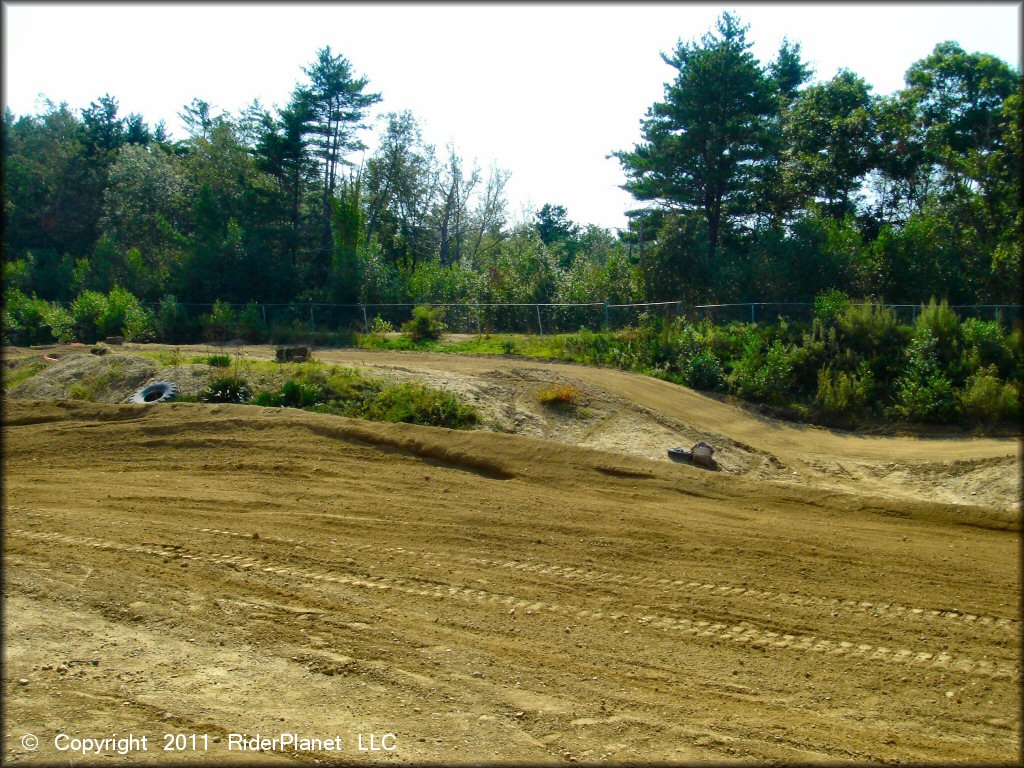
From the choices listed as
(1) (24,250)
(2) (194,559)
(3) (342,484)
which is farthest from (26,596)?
(1) (24,250)

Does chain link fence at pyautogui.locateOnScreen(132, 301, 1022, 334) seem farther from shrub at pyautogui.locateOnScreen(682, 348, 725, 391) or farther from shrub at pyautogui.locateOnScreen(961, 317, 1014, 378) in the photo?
shrub at pyautogui.locateOnScreen(682, 348, 725, 391)

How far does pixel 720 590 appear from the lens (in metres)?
9.09

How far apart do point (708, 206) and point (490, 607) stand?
3000cm

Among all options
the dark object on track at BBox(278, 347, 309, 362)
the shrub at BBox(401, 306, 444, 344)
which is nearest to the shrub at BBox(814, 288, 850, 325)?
the shrub at BBox(401, 306, 444, 344)

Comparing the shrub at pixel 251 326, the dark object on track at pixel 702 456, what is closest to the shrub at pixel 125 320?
the shrub at pixel 251 326

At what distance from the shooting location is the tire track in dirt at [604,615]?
7586 mm

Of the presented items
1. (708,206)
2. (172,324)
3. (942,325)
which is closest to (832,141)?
(708,206)

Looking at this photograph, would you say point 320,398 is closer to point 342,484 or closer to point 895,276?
point 342,484

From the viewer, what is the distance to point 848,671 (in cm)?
739

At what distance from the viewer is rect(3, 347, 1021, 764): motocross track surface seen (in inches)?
252

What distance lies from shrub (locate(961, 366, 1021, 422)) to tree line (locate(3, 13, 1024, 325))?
10.7 meters

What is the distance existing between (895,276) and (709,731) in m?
28.8

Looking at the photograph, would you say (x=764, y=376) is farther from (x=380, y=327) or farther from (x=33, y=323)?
(x=33, y=323)

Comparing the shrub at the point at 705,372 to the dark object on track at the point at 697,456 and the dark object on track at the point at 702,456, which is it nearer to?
the dark object on track at the point at 697,456
